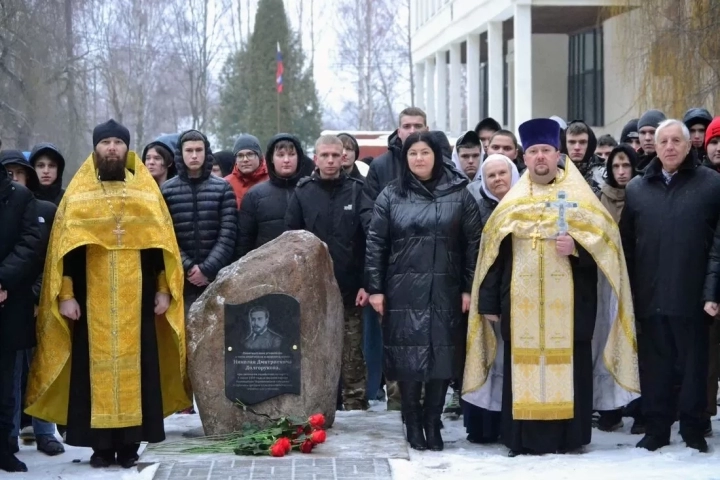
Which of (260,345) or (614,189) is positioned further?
(614,189)

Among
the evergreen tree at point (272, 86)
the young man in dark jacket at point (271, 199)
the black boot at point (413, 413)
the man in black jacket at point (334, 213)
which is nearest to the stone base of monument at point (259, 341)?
the black boot at point (413, 413)

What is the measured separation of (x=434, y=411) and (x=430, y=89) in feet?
115

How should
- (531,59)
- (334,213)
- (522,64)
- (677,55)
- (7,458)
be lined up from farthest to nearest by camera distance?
(531,59), (522,64), (677,55), (334,213), (7,458)

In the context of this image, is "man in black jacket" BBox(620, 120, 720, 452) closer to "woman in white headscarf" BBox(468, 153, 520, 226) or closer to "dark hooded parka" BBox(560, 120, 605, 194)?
"woman in white headscarf" BBox(468, 153, 520, 226)

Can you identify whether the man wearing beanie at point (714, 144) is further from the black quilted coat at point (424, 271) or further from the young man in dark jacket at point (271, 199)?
the young man in dark jacket at point (271, 199)

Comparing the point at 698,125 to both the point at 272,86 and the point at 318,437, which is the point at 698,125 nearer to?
the point at 318,437

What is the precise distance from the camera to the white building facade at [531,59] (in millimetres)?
26844

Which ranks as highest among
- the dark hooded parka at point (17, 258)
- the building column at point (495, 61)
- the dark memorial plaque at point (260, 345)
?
the building column at point (495, 61)

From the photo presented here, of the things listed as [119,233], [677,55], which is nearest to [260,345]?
[119,233]

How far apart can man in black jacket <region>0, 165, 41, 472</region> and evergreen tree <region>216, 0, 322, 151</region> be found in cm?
3768

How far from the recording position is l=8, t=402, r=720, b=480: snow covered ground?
7.10 m

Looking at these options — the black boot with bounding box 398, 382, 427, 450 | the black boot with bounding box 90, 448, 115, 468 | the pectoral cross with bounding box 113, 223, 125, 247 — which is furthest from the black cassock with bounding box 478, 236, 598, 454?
the black boot with bounding box 90, 448, 115, 468

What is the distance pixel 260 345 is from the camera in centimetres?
814

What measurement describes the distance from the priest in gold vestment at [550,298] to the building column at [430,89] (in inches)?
1334
